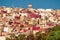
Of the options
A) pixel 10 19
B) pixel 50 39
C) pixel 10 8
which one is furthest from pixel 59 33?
pixel 10 8

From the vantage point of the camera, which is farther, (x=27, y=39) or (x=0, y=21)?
(x=0, y=21)

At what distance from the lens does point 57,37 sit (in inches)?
1081

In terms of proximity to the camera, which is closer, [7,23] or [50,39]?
[50,39]

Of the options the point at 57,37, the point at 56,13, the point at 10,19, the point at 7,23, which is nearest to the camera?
the point at 57,37

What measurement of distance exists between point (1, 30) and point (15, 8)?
24.8 metres

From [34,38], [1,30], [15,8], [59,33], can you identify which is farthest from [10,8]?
[59,33]

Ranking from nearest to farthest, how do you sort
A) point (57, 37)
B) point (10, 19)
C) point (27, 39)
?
point (57, 37) < point (27, 39) < point (10, 19)

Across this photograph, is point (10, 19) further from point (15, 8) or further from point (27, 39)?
point (27, 39)

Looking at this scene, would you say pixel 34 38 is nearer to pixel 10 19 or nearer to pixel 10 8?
pixel 10 19

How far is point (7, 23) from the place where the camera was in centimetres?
5188

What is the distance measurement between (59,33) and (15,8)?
4342 cm

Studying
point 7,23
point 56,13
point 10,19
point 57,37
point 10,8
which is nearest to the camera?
point 57,37

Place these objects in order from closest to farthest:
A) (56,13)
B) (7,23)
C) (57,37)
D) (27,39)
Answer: (57,37) < (27,39) < (7,23) < (56,13)

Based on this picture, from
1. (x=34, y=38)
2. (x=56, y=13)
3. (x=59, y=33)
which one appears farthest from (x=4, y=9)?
(x=59, y=33)
